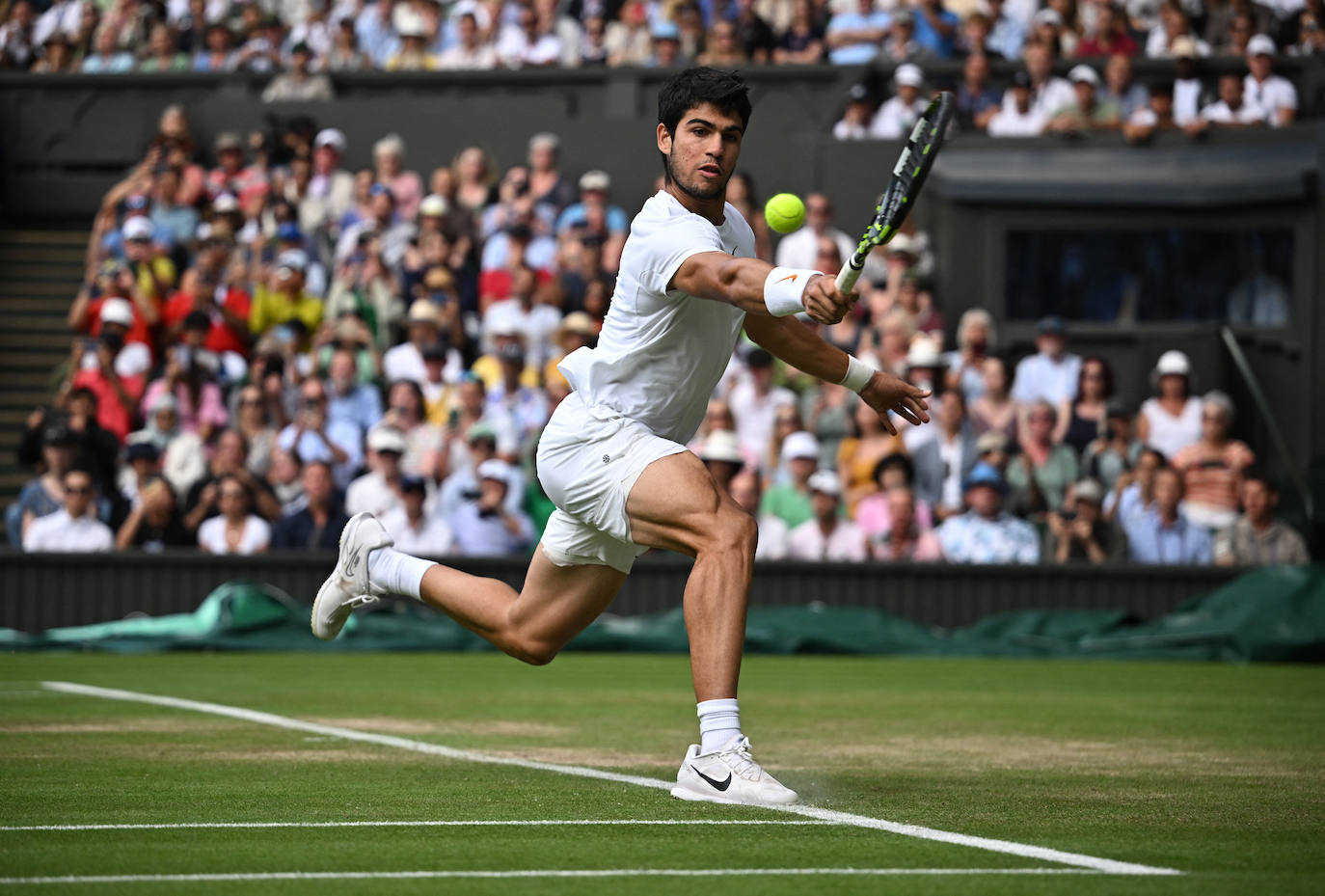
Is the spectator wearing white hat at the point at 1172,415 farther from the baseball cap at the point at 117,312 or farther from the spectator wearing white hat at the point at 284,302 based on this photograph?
the baseball cap at the point at 117,312

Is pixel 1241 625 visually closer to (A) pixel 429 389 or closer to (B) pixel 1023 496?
(B) pixel 1023 496

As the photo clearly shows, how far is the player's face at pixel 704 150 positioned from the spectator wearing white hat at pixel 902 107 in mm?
12843

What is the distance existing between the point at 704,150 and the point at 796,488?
992cm

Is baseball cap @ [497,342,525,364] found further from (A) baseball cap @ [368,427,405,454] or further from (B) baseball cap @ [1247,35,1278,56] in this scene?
(B) baseball cap @ [1247,35,1278,56]

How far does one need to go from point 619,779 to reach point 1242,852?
243 cm

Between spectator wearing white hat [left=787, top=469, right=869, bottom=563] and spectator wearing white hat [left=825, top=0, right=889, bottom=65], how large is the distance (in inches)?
224

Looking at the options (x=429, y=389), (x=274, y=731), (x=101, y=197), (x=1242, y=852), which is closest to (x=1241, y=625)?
(x=429, y=389)

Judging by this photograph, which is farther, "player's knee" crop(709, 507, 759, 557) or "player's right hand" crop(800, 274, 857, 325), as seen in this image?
"player's knee" crop(709, 507, 759, 557)

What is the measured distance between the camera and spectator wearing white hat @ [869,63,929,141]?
19.3m

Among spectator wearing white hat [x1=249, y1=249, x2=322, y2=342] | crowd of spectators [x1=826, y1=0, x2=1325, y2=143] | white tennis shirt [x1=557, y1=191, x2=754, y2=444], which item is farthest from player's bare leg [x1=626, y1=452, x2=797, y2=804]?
crowd of spectators [x1=826, y1=0, x2=1325, y2=143]

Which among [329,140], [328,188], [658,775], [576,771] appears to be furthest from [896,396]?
[329,140]

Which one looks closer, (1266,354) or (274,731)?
(274,731)

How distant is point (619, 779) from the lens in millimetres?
7070

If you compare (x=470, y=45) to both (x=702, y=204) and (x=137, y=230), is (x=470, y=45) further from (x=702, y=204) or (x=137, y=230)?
(x=702, y=204)
